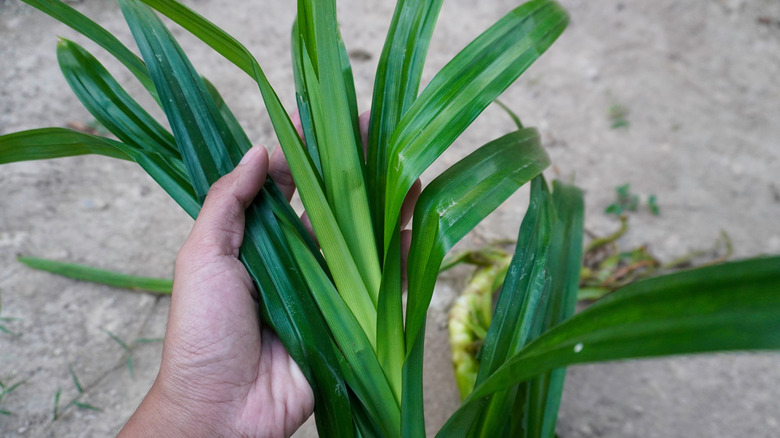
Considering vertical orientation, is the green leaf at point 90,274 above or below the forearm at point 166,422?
above

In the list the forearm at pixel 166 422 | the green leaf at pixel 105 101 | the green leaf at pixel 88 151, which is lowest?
the forearm at pixel 166 422

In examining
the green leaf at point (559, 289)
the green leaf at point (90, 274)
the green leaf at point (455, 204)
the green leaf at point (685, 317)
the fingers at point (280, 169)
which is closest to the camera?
the green leaf at point (685, 317)

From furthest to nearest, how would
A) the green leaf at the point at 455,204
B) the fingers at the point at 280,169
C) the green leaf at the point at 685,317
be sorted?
the fingers at the point at 280,169 < the green leaf at the point at 455,204 < the green leaf at the point at 685,317

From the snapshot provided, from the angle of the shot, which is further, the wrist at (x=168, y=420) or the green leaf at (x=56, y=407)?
the green leaf at (x=56, y=407)

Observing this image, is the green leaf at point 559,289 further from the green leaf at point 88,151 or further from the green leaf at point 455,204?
the green leaf at point 88,151

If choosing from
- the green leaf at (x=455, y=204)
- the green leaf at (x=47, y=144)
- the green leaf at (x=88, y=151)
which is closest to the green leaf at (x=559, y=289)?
the green leaf at (x=455, y=204)

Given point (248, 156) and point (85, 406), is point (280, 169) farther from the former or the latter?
point (85, 406)

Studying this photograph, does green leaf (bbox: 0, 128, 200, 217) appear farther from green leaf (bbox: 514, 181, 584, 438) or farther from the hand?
green leaf (bbox: 514, 181, 584, 438)

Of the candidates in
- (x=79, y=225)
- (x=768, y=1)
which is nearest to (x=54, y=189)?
(x=79, y=225)

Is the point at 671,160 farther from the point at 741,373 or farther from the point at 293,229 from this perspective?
the point at 293,229
